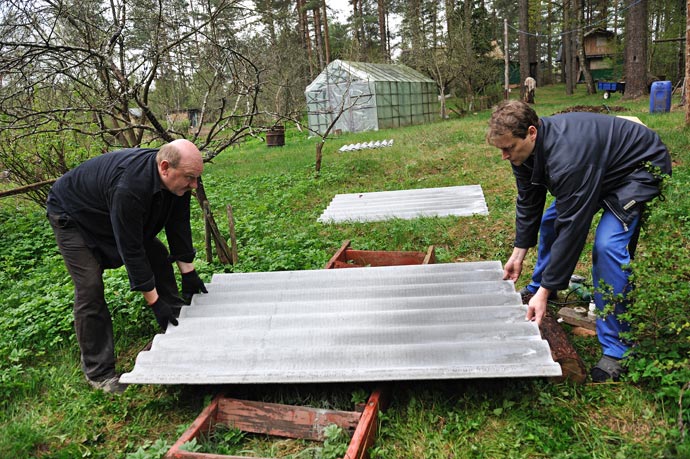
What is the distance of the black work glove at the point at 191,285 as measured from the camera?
12.7 ft

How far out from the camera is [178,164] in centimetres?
310

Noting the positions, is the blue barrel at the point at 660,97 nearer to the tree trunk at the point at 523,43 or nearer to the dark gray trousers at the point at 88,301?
the tree trunk at the point at 523,43

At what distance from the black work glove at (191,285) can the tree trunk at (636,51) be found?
73.6 feet

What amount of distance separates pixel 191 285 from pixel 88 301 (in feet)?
2.40

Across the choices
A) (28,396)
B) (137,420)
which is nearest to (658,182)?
(137,420)

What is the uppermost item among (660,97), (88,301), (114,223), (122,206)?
(660,97)

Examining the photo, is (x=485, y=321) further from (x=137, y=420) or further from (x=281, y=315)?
(x=137, y=420)

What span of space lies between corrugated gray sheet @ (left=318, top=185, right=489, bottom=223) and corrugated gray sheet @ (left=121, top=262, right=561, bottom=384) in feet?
9.91

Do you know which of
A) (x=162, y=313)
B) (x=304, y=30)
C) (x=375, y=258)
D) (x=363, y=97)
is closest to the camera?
(x=162, y=313)

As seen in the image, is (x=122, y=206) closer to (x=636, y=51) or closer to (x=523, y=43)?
(x=636, y=51)

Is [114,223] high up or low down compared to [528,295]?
up

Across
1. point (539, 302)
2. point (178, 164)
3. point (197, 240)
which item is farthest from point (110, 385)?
point (197, 240)

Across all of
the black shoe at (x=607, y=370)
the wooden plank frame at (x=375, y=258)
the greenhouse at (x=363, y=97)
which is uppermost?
the greenhouse at (x=363, y=97)

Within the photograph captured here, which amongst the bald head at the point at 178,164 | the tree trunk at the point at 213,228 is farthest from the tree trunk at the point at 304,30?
the bald head at the point at 178,164
